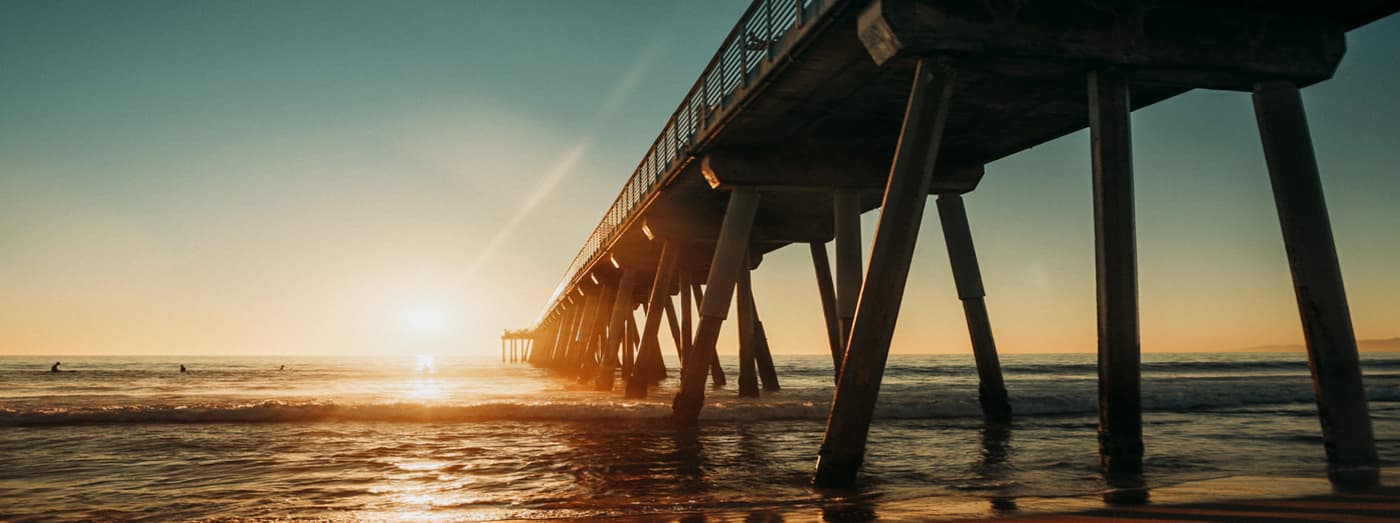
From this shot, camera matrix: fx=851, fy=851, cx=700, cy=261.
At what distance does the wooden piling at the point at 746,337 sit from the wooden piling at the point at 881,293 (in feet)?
40.9

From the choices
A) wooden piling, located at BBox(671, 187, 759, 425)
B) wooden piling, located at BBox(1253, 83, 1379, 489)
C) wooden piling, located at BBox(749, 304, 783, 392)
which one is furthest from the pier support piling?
wooden piling, located at BBox(749, 304, 783, 392)

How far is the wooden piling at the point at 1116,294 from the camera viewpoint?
7.68 m

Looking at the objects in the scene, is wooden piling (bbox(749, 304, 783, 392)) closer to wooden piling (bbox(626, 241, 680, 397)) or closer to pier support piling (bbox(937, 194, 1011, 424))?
wooden piling (bbox(626, 241, 680, 397))

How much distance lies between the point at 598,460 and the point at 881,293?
192 inches

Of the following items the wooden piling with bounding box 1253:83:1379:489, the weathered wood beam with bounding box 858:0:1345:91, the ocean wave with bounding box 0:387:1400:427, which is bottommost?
the ocean wave with bounding box 0:387:1400:427

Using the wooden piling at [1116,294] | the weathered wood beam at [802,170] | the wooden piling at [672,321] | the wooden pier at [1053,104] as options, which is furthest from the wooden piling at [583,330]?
the wooden piling at [1116,294]

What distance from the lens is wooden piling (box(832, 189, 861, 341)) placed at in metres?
13.9

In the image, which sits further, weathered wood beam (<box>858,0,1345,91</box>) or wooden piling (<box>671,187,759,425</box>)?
wooden piling (<box>671,187,759,425</box>)

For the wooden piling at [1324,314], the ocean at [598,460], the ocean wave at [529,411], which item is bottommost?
the ocean at [598,460]

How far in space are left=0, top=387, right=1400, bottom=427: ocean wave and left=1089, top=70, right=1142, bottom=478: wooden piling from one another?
9.59 metres

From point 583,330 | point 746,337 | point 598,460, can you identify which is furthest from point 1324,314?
point 583,330

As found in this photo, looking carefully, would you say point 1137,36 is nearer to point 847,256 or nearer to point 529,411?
point 847,256

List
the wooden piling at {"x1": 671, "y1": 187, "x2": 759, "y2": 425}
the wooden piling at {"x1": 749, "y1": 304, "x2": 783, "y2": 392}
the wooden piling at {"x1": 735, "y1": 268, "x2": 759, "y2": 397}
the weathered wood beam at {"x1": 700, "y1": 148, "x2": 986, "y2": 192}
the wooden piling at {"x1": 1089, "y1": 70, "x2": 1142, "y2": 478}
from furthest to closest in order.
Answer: the wooden piling at {"x1": 749, "y1": 304, "x2": 783, "y2": 392}
the wooden piling at {"x1": 735, "y1": 268, "x2": 759, "y2": 397}
the wooden piling at {"x1": 671, "y1": 187, "x2": 759, "y2": 425}
the weathered wood beam at {"x1": 700, "y1": 148, "x2": 986, "y2": 192}
the wooden piling at {"x1": 1089, "y1": 70, "x2": 1142, "y2": 478}

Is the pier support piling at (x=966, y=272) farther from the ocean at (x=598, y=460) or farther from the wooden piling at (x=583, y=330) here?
the wooden piling at (x=583, y=330)
